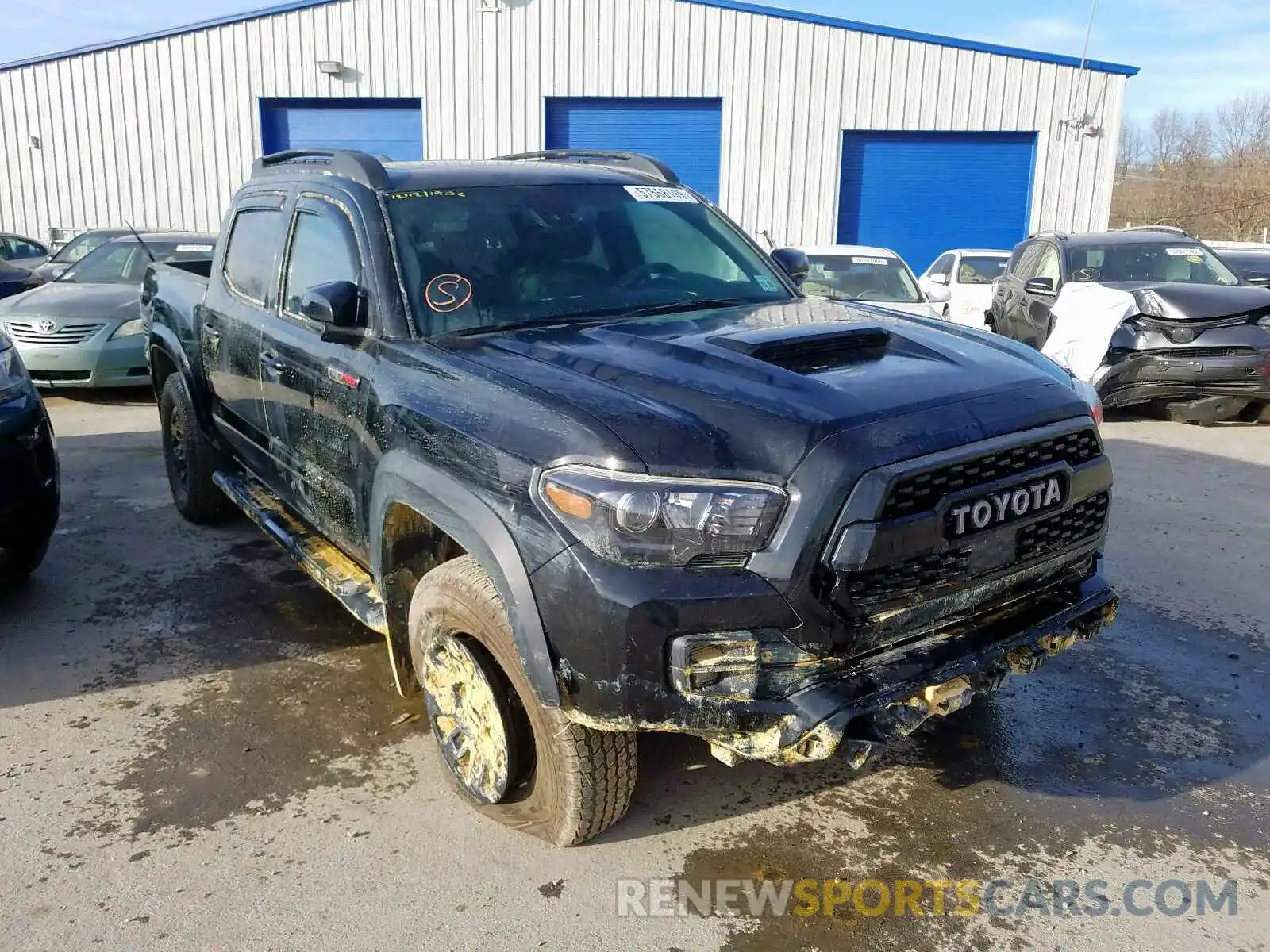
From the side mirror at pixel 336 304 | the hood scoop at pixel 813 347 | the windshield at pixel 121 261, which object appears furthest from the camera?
the windshield at pixel 121 261

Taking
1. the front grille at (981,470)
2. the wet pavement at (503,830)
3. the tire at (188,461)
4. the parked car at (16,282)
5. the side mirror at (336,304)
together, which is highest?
the side mirror at (336,304)

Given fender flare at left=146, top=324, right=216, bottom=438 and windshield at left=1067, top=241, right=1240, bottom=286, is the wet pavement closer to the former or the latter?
fender flare at left=146, top=324, right=216, bottom=438

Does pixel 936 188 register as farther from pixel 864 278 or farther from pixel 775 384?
pixel 775 384

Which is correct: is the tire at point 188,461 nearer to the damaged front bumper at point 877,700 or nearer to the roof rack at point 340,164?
the roof rack at point 340,164

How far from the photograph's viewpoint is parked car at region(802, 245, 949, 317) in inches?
413

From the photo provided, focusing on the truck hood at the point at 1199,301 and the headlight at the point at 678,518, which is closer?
the headlight at the point at 678,518

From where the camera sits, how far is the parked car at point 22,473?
4508mm

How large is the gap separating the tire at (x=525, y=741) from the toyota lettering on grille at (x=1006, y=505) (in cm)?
105

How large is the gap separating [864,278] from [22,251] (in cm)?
1455

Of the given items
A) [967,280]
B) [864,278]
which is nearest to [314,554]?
A: [864,278]

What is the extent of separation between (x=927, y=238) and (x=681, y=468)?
18932 millimetres

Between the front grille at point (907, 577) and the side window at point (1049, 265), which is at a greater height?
the side window at point (1049, 265)

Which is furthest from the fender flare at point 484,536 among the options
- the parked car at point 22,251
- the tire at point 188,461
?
the parked car at point 22,251

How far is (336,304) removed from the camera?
341 centimetres
